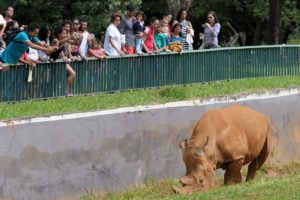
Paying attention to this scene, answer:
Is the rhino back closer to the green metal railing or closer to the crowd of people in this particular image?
the green metal railing

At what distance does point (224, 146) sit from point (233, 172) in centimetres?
63

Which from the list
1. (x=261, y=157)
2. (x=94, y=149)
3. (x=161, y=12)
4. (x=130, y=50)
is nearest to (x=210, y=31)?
(x=130, y=50)

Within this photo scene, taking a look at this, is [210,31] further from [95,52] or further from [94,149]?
[94,149]

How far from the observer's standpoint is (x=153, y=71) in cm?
1673

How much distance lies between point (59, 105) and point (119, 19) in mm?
3372

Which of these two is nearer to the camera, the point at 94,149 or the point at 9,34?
the point at 94,149

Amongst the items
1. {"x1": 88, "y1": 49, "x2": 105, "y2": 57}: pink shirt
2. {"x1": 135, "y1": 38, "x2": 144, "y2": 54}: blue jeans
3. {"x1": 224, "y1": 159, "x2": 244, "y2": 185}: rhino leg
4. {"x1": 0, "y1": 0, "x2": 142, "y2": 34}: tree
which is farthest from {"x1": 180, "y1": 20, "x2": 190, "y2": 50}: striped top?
{"x1": 0, "y1": 0, "x2": 142, "y2": 34}: tree

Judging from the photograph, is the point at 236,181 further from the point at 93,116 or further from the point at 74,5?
the point at 74,5

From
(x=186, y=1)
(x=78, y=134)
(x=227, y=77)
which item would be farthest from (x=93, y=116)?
(x=186, y=1)

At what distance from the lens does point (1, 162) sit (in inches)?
490

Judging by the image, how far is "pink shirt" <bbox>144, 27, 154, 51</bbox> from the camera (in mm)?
17470

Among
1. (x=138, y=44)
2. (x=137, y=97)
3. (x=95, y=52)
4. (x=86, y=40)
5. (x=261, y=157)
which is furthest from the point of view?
(x=138, y=44)

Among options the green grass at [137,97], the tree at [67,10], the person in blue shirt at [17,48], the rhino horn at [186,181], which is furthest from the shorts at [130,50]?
the tree at [67,10]

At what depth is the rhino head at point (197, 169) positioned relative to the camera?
11.6m
